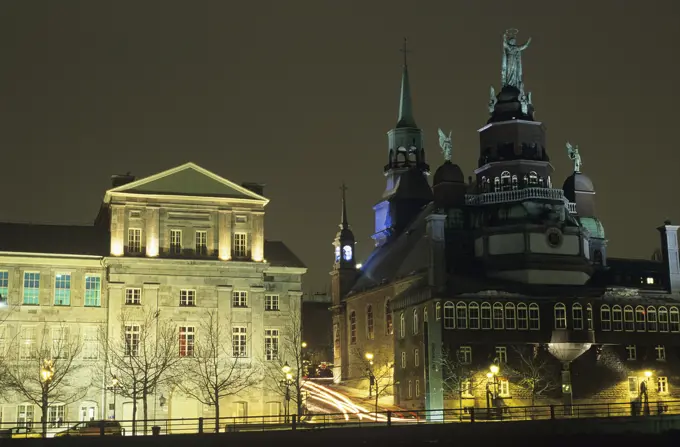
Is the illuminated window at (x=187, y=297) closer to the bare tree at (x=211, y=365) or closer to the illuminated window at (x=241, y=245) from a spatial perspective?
the bare tree at (x=211, y=365)

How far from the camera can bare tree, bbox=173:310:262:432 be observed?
2972 inches

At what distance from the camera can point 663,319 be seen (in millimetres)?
92875

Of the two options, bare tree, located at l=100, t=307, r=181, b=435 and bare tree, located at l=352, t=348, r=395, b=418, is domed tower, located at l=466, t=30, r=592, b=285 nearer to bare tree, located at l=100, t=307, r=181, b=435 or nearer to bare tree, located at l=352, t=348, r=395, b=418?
bare tree, located at l=352, t=348, r=395, b=418

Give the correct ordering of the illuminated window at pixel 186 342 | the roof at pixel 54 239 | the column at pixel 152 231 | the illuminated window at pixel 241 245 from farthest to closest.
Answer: the illuminated window at pixel 241 245 → the column at pixel 152 231 → the illuminated window at pixel 186 342 → the roof at pixel 54 239

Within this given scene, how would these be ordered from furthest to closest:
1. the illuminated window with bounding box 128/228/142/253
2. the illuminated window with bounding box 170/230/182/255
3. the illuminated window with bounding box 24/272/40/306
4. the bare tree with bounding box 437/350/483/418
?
1. the bare tree with bounding box 437/350/483/418
2. the illuminated window with bounding box 170/230/182/255
3. the illuminated window with bounding box 128/228/142/253
4. the illuminated window with bounding box 24/272/40/306

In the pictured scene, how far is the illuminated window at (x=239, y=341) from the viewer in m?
78.4

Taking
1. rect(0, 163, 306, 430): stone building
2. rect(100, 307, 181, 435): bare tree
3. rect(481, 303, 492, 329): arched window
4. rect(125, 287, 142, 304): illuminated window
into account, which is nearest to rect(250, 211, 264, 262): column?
rect(0, 163, 306, 430): stone building

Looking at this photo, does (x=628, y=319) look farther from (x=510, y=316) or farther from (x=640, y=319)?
(x=510, y=316)

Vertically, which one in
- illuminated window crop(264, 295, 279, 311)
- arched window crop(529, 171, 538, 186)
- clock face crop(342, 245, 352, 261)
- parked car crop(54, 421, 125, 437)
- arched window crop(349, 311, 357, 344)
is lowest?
parked car crop(54, 421, 125, 437)

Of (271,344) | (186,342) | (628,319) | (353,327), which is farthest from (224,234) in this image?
(353,327)

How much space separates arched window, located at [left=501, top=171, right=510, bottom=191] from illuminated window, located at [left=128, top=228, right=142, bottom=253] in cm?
3902

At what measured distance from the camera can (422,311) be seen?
90562mm

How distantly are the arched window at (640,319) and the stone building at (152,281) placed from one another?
29758 mm

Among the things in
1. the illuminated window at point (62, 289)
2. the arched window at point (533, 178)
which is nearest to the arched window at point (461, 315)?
the arched window at point (533, 178)
